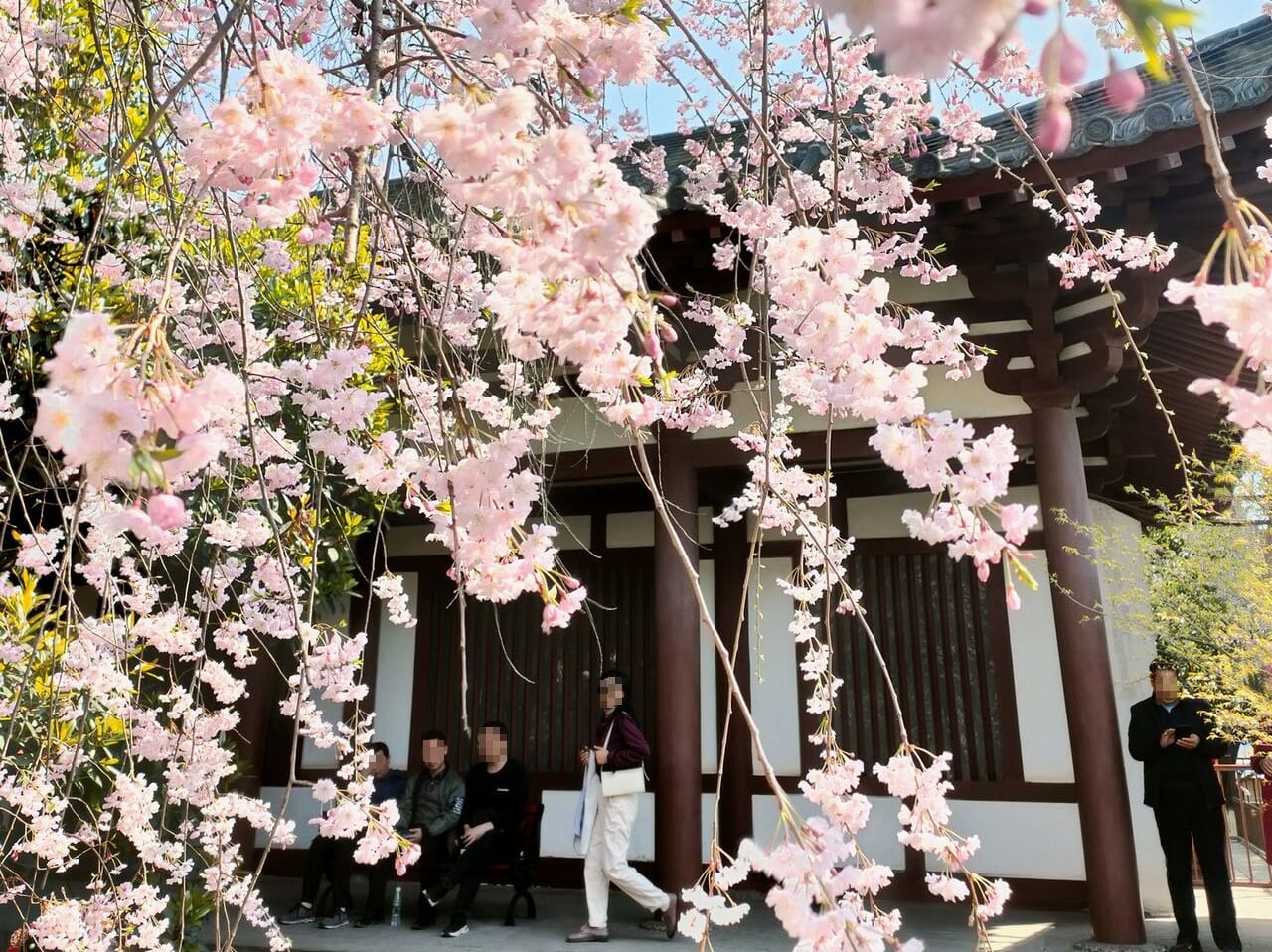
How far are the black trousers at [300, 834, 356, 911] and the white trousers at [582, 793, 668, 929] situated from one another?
1383mm

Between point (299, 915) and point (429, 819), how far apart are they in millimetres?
835

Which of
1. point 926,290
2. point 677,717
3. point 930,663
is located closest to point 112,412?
point 677,717

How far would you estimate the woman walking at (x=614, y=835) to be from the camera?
450 cm

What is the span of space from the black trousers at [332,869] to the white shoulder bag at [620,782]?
4.92 feet

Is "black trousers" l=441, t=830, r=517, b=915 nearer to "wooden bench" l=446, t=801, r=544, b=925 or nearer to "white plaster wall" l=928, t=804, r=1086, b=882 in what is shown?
"wooden bench" l=446, t=801, r=544, b=925

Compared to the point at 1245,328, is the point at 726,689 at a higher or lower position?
lower

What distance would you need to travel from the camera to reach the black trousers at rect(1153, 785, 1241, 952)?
406 centimetres

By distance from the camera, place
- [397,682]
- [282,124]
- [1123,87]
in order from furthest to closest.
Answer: [397,682]
[282,124]
[1123,87]

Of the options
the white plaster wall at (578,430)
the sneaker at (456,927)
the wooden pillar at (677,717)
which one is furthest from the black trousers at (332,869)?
the white plaster wall at (578,430)

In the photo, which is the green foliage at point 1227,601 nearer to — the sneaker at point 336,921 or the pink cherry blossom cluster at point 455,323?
the pink cherry blossom cluster at point 455,323

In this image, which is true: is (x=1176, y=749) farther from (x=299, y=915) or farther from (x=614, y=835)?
(x=299, y=915)

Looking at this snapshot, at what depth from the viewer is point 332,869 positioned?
5125 millimetres

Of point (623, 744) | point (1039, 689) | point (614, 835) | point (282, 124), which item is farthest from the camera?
point (1039, 689)

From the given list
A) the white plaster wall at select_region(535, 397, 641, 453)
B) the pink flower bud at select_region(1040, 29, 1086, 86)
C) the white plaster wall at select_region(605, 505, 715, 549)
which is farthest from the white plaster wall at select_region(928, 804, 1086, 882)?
the pink flower bud at select_region(1040, 29, 1086, 86)
